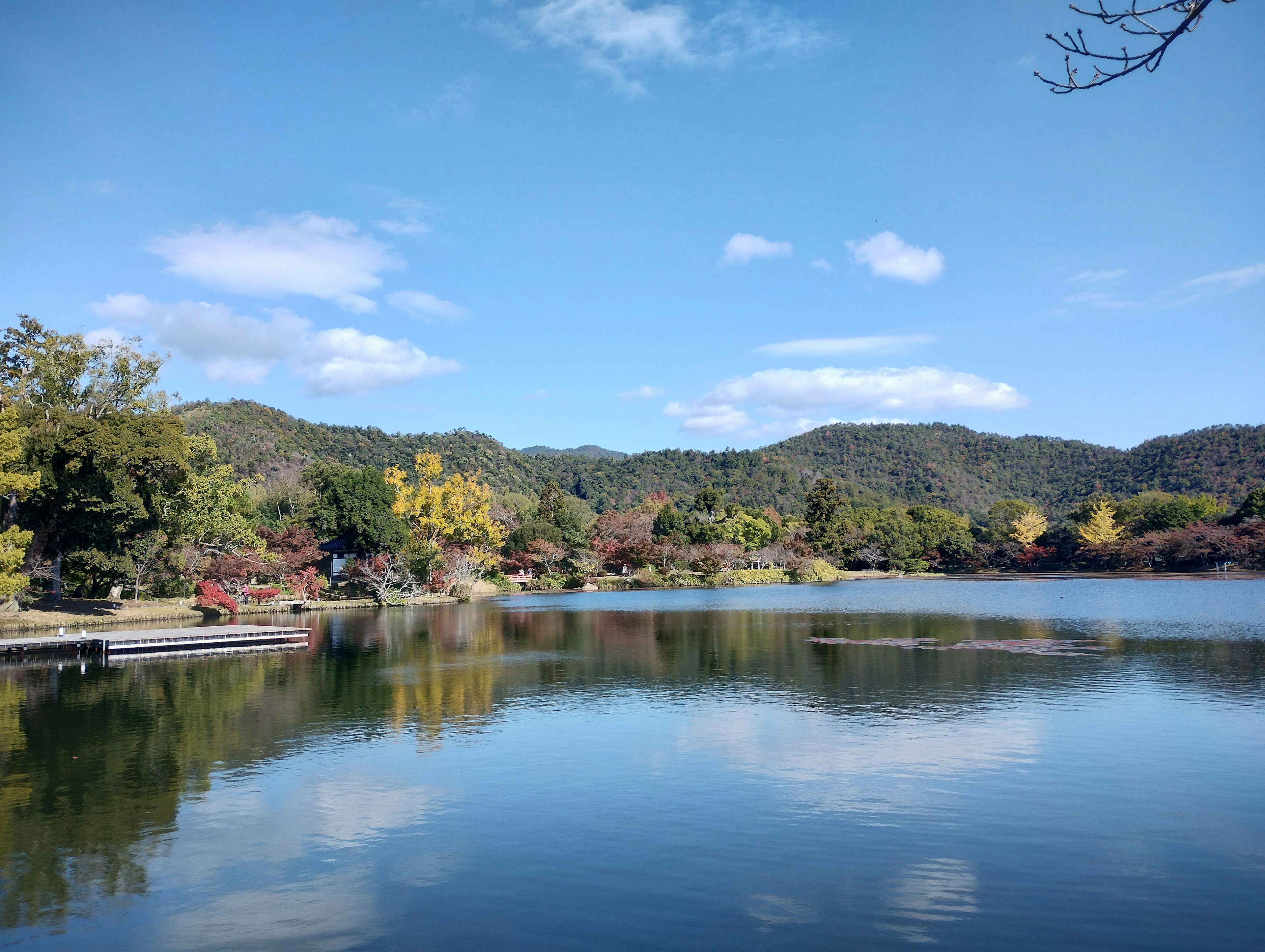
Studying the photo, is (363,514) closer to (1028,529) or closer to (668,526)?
(668,526)

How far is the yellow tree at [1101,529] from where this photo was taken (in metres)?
77.4

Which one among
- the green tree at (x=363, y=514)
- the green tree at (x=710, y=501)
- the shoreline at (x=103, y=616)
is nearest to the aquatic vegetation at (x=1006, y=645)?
the shoreline at (x=103, y=616)

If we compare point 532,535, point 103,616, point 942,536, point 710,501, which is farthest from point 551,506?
point 942,536

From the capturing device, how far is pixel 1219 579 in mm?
58812

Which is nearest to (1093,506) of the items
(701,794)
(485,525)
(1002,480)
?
(1002,480)

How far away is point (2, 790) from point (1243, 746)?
18144mm

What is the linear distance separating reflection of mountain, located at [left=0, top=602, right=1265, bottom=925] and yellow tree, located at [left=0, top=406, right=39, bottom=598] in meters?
4.99

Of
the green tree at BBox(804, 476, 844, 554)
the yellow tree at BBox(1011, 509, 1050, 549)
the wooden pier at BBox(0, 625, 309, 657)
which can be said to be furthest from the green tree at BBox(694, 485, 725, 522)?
the wooden pier at BBox(0, 625, 309, 657)

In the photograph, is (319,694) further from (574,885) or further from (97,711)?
(574,885)

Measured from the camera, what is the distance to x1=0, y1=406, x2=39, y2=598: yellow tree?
26906mm

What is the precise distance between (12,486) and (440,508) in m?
27.0

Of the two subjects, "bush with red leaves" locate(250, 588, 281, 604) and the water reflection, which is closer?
the water reflection

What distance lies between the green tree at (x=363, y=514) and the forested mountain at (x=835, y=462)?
31.9m

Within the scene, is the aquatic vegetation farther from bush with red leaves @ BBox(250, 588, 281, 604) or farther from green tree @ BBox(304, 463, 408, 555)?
green tree @ BBox(304, 463, 408, 555)
